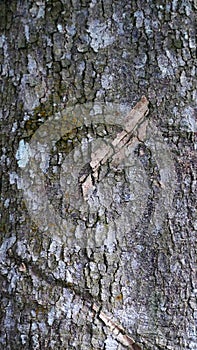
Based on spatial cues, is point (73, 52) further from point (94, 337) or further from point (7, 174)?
point (94, 337)

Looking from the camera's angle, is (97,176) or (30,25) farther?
(30,25)

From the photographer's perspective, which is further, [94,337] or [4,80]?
[4,80]

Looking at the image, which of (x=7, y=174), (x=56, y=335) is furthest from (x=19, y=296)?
(x=7, y=174)

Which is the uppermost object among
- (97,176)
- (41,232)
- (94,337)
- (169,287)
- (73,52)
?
(73,52)

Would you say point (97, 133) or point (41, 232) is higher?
point (97, 133)

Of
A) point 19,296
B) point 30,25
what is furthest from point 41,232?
point 30,25

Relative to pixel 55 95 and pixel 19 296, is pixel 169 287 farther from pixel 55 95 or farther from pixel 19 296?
pixel 55 95
